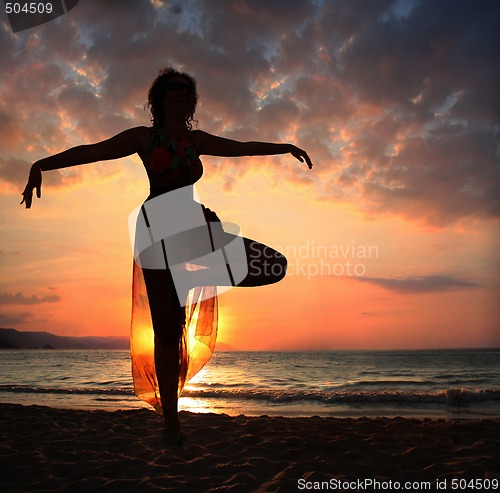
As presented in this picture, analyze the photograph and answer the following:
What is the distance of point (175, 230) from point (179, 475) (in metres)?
1.77

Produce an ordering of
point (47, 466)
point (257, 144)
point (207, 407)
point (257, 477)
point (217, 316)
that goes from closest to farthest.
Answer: point (257, 477)
point (47, 466)
point (257, 144)
point (217, 316)
point (207, 407)

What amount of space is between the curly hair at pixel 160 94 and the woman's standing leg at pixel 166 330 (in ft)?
4.05

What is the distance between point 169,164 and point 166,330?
4.21 feet

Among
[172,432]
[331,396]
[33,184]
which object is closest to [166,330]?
[172,432]

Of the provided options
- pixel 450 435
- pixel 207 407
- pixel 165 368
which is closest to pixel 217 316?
pixel 165 368

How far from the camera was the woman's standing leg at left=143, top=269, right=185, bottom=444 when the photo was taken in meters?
3.46

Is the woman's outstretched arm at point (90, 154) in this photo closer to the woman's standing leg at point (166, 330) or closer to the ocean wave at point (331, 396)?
the woman's standing leg at point (166, 330)

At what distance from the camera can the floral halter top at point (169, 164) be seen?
11.1ft

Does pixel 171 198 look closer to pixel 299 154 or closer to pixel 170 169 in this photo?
pixel 170 169

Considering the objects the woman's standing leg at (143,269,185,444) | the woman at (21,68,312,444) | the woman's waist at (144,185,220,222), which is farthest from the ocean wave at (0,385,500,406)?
the woman's waist at (144,185,220,222)

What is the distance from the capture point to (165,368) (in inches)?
140

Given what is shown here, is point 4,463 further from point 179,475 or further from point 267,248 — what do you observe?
point 267,248

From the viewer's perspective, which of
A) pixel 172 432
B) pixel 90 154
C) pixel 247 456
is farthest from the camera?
pixel 172 432

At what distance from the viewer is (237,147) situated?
142 inches
